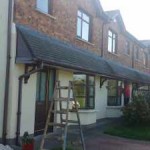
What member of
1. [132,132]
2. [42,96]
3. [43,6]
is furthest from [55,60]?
[132,132]

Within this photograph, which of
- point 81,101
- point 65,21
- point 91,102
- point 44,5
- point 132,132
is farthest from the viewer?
point 91,102

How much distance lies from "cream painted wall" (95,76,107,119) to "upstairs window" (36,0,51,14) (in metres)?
5.92

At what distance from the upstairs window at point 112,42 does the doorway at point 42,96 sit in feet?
28.3

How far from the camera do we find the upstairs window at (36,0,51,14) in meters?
13.3

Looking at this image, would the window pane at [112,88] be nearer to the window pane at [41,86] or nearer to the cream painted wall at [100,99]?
the cream painted wall at [100,99]

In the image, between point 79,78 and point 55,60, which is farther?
point 79,78

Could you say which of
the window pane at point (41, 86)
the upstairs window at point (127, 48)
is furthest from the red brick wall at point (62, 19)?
the upstairs window at point (127, 48)

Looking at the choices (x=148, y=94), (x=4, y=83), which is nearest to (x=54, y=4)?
(x=4, y=83)

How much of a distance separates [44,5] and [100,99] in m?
7.47

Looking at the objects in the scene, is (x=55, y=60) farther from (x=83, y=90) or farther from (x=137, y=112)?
(x=137, y=112)

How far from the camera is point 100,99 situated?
19.4m

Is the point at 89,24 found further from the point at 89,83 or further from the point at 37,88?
the point at 37,88

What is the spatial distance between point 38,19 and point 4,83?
313cm

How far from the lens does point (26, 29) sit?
39.3ft
